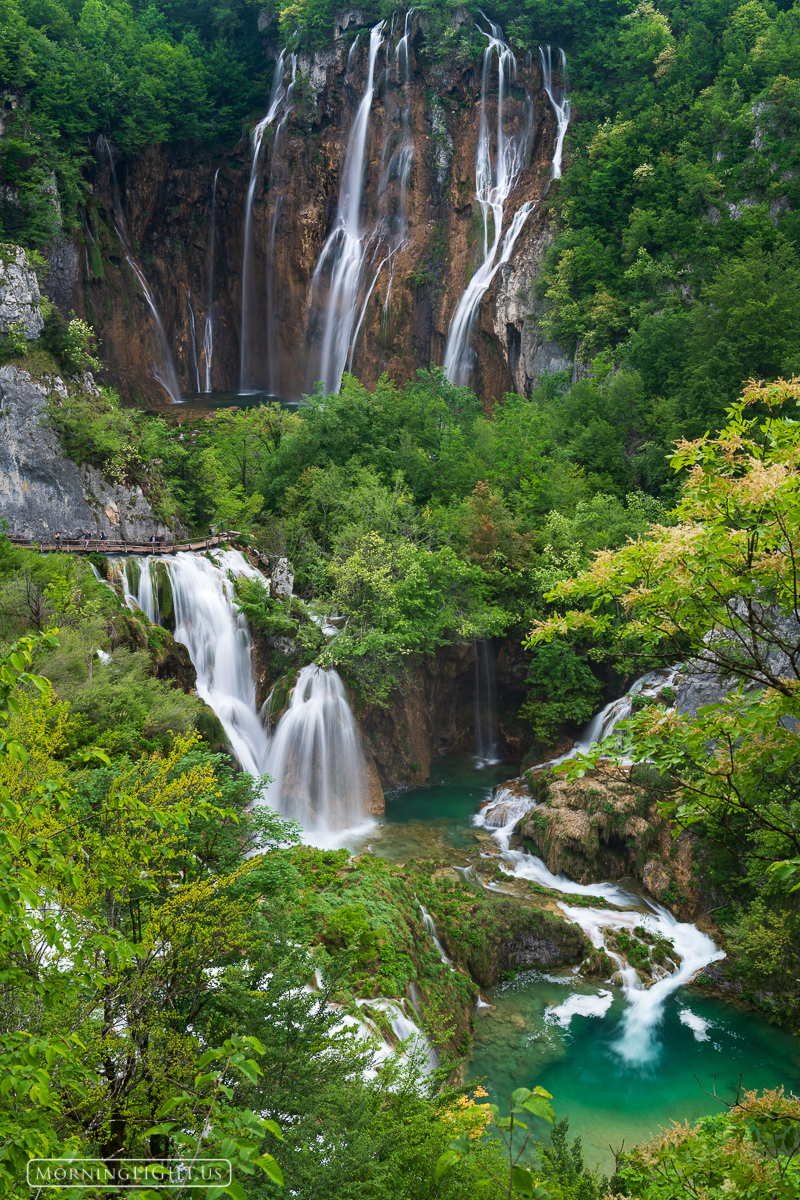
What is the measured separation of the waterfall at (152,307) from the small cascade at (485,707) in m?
29.6

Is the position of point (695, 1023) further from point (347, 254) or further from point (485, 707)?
point (347, 254)

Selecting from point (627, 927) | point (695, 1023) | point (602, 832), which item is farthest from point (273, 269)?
point (695, 1023)

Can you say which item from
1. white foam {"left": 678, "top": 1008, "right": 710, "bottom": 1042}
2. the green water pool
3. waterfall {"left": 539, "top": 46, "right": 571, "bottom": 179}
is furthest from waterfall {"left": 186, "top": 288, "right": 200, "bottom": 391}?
white foam {"left": 678, "top": 1008, "right": 710, "bottom": 1042}

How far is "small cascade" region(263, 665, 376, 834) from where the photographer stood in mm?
20438

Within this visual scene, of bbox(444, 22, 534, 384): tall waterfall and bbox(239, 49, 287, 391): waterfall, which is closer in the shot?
bbox(444, 22, 534, 384): tall waterfall

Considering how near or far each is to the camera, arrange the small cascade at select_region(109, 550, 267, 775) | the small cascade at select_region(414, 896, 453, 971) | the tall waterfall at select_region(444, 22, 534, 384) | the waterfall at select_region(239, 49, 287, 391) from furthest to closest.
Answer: the waterfall at select_region(239, 49, 287, 391) < the tall waterfall at select_region(444, 22, 534, 384) < the small cascade at select_region(109, 550, 267, 775) < the small cascade at select_region(414, 896, 453, 971)

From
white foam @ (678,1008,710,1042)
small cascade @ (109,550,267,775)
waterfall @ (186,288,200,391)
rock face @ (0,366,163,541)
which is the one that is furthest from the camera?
waterfall @ (186,288,200,391)

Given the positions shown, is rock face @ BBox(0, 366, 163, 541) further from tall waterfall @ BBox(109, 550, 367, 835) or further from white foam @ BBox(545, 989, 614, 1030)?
white foam @ BBox(545, 989, 614, 1030)

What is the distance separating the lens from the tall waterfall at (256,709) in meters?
20.2

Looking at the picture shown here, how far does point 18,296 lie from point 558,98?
3086 cm

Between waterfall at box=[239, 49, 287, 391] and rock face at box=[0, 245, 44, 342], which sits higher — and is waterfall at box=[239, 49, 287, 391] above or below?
above

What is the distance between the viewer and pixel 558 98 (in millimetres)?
38875

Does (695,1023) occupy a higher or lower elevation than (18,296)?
lower

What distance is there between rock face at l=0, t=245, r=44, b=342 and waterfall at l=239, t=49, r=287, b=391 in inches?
948
